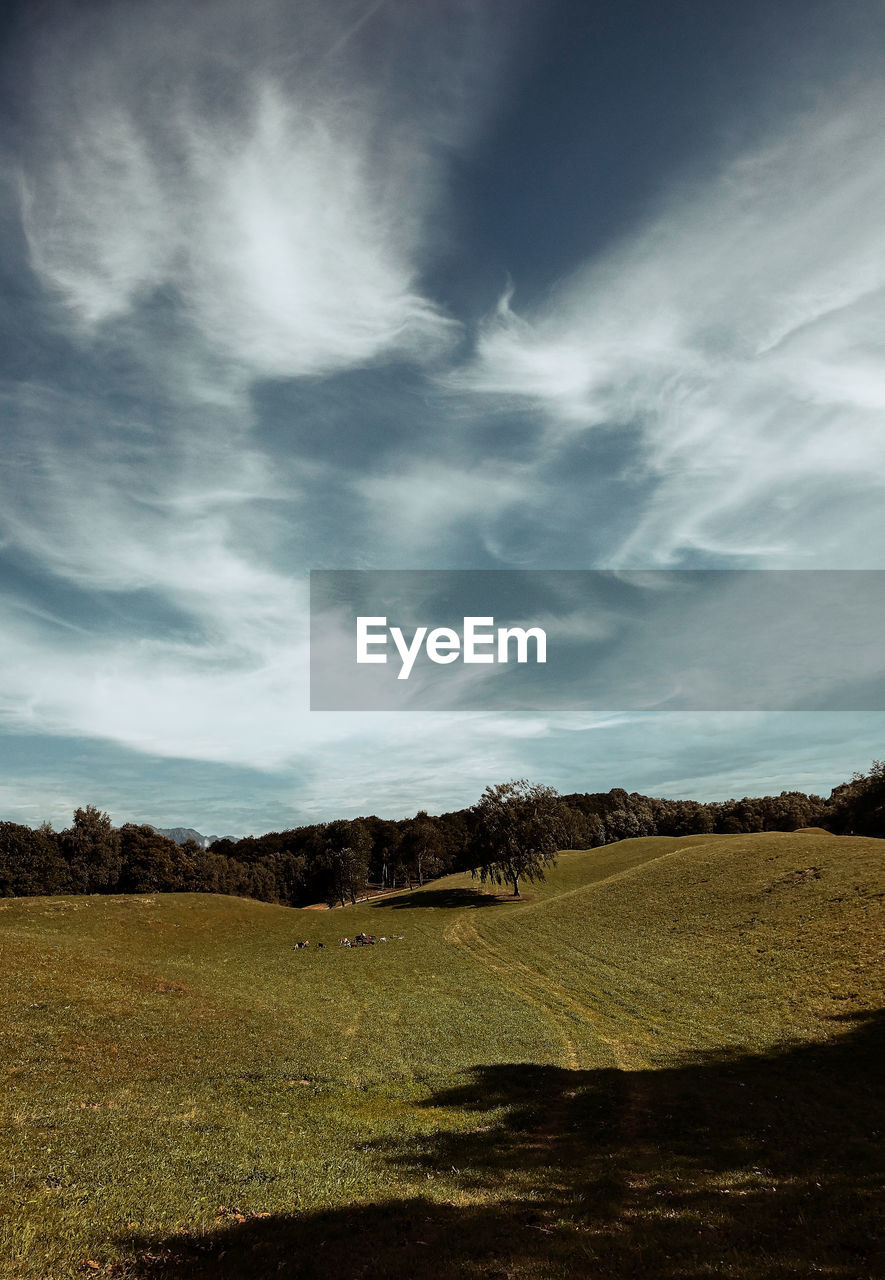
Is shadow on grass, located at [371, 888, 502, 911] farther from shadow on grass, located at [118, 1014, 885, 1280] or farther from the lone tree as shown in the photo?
shadow on grass, located at [118, 1014, 885, 1280]

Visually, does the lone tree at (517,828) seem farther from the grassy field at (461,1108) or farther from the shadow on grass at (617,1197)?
the shadow on grass at (617,1197)

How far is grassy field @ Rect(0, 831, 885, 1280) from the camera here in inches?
488

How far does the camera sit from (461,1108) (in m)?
21.2

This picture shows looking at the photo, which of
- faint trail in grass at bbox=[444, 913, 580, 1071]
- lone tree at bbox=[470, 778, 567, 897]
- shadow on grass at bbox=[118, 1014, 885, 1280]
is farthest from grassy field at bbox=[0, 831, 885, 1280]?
lone tree at bbox=[470, 778, 567, 897]

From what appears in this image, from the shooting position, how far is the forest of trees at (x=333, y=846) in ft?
362

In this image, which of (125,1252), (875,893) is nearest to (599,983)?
(875,893)

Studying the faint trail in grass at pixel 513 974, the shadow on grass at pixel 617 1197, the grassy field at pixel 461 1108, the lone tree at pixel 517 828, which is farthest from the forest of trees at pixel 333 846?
the shadow on grass at pixel 617 1197

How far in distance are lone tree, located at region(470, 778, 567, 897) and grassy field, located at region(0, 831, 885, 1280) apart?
3459 cm

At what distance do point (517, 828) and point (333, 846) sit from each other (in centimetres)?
6660

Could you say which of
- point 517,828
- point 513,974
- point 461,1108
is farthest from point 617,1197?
point 517,828

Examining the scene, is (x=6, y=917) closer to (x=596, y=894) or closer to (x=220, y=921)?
(x=220, y=921)

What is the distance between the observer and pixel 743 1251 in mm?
12469

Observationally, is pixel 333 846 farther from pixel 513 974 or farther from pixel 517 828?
pixel 513 974

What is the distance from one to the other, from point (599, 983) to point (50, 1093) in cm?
3220
